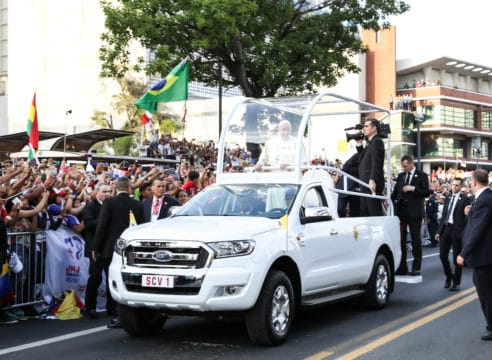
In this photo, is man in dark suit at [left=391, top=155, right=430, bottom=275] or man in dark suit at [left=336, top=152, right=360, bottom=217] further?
man in dark suit at [left=391, top=155, right=430, bottom=275]

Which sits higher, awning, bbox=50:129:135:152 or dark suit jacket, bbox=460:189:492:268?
awning, bbox=50:129:135:152

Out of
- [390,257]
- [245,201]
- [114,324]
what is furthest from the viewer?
[390,257]

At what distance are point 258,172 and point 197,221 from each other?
182cm

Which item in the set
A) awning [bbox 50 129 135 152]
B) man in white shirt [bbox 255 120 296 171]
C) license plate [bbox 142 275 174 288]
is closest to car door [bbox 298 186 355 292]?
man in white shirt [bbox 255 120 296 171]

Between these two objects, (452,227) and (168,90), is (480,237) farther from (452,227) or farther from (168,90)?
(168,90)

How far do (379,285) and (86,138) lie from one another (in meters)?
24.3

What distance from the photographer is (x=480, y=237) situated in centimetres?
773

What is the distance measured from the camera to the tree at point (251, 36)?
2088 cm

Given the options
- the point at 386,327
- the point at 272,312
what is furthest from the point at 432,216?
Answer: the point at 272,312

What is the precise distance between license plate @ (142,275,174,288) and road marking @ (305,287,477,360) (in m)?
1.56

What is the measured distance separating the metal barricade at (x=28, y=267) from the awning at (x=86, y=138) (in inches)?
808

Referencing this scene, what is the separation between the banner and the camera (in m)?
9.94

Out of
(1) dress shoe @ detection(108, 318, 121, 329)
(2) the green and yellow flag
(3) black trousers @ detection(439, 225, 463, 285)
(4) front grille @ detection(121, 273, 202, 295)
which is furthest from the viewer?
(2) the green and yellow flag

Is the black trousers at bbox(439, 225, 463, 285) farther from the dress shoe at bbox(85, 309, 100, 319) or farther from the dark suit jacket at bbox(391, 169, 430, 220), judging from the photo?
the dress shoe at bbox(85, 309, 100, 319)
